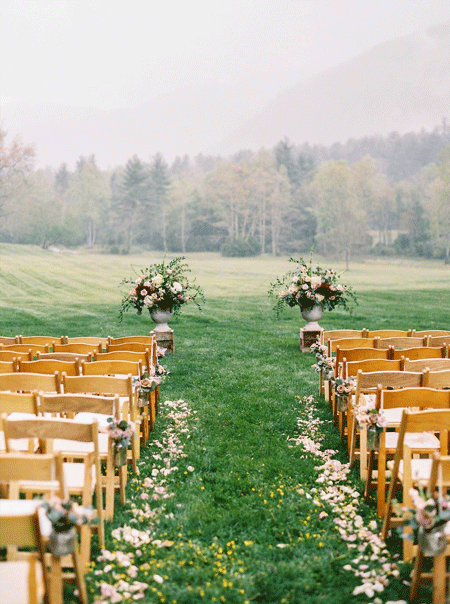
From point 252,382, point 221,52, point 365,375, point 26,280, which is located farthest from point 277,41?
point 365,375

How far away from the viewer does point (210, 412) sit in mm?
6945

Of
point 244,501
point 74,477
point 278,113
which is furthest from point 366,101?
point 74,477

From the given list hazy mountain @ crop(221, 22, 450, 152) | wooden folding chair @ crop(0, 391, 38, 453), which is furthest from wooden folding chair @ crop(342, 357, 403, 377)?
hazy mountain @ crop(221, 22, 450, 152)

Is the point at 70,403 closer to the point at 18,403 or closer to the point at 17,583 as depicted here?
the point at 18,403

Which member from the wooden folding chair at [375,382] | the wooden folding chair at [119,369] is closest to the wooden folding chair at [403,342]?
the wooden folding chair at [375,382]

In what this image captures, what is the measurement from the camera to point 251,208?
39.7 metres

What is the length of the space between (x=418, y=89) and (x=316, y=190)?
1199 centimetres

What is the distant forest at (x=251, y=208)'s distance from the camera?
108 ft

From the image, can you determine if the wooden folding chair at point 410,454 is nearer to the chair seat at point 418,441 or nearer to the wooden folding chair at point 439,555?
the chair seat at point 418,441

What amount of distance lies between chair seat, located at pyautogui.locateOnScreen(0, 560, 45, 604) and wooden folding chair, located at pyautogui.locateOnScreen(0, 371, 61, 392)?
2.20 meters

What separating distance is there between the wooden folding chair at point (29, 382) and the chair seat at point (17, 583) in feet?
7.21

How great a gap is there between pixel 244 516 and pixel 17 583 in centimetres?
203

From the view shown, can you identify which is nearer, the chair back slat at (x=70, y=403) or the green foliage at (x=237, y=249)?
the chair back slat at (x=70, y=403)

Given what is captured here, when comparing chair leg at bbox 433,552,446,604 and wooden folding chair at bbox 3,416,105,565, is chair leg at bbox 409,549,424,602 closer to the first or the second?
chair leg at bbox 433,552,446,604
